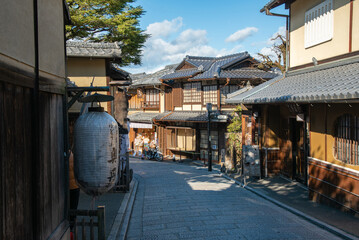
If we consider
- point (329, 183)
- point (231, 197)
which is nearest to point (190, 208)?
point (231, 197)

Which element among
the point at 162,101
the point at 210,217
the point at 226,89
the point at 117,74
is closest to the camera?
the point at 210,217

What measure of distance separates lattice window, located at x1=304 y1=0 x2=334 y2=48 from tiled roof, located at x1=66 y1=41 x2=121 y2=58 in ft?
25.5

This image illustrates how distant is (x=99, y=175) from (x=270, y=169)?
1196cm

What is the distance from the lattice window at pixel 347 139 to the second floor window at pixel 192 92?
16.3 m

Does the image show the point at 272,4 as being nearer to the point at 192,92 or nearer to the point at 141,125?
the point at 192,92

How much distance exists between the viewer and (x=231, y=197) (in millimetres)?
11391

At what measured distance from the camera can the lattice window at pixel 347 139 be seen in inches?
341

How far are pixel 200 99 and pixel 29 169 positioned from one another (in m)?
21.9

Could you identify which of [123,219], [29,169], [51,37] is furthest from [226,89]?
[29,169]

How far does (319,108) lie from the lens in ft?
34.4

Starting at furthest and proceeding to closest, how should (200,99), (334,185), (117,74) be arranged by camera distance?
(200,99) < (117,74) < (334,185)

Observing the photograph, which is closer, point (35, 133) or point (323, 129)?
point (35, 133)

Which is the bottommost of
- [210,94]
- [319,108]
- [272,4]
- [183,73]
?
[319,108]

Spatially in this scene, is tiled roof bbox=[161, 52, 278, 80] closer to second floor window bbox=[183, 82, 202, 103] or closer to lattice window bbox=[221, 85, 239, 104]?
second floor window bbox=[183, 82, 202, 103]
